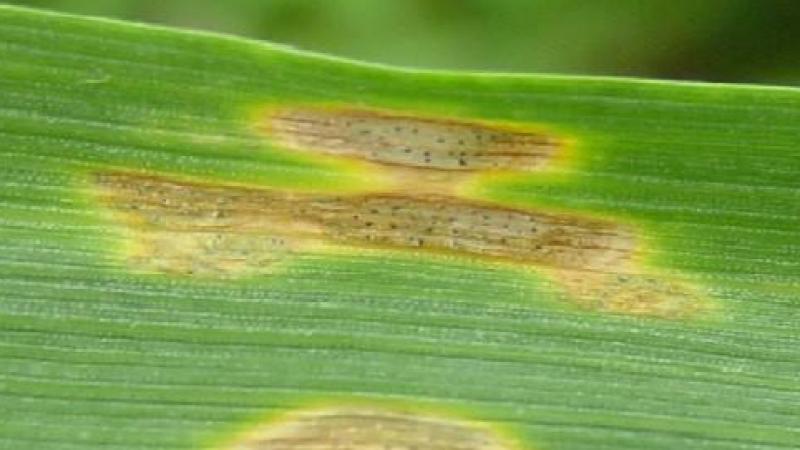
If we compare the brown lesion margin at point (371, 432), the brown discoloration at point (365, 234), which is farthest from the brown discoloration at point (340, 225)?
the brown lesion margin at point (371, 432)

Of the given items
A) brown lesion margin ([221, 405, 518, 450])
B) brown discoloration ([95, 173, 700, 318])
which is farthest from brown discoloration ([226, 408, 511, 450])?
brown discoloration ([95, 173, 700, 318])

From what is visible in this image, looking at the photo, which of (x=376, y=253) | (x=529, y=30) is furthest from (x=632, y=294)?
(x=529, y=30)

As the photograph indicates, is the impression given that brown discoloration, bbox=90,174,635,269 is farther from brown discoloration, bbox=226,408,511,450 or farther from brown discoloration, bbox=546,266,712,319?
brown discoloration, bbox=226,408,511,450

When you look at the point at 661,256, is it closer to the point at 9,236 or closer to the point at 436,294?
the point at 436,294

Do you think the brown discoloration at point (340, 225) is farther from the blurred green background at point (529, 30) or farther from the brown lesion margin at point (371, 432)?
the blurred green background at point (529, 30)

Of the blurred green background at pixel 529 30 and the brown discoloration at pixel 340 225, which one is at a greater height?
the blurred green background at pixel 529 30

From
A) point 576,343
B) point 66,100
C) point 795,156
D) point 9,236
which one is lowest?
point 9,236

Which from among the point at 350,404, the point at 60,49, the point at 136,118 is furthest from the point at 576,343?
the point at 60,49
